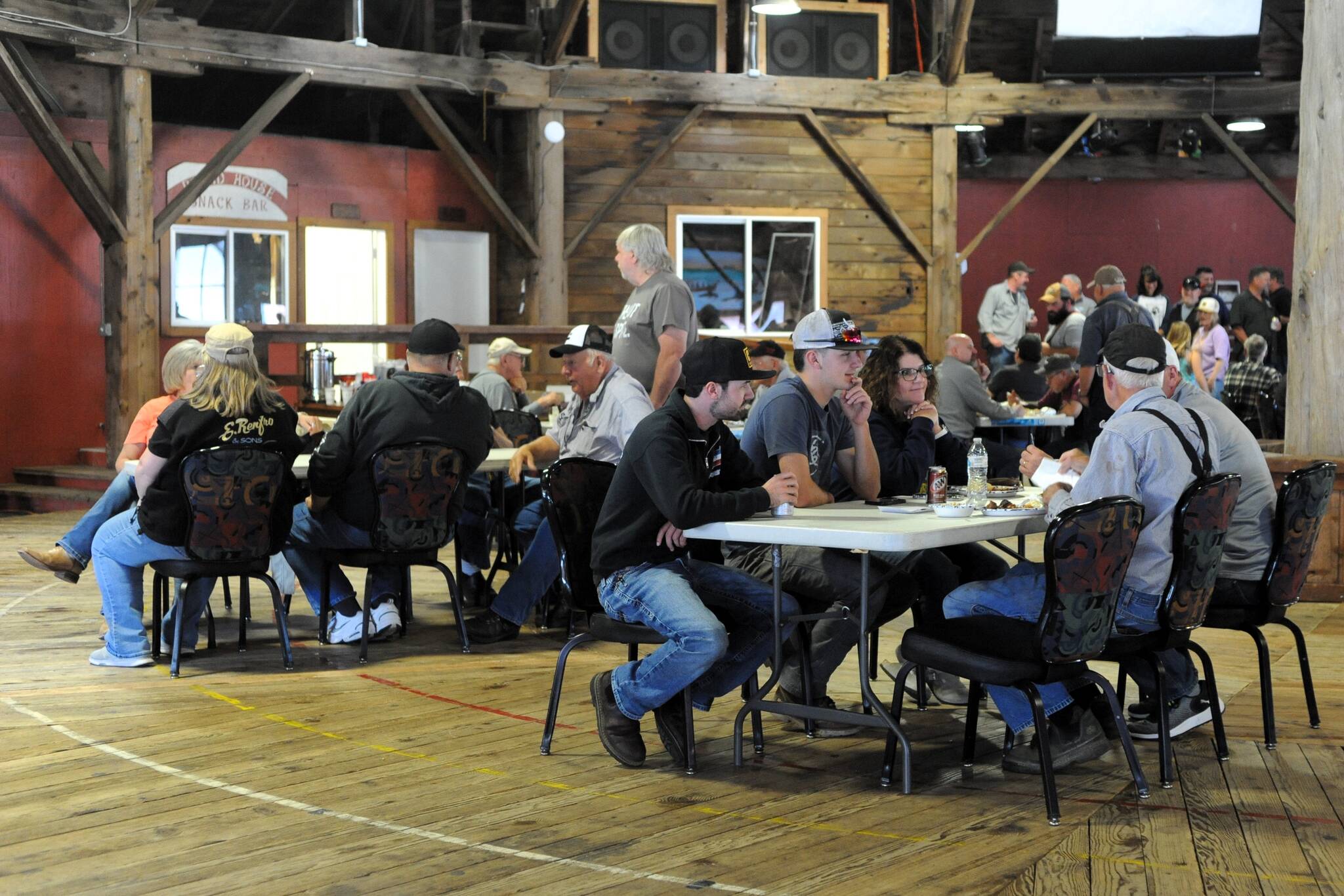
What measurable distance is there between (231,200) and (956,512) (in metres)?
9.92

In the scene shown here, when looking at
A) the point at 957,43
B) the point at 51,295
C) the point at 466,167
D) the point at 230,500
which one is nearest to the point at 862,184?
the point at 957,43

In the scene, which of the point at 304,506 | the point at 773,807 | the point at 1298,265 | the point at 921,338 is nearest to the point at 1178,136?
the point at 921,338

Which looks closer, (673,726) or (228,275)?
(673,726)

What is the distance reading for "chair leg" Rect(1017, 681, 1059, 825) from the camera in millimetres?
3725

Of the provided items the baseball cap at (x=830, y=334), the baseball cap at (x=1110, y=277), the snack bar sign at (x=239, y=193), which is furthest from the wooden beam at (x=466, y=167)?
the baseball cap at (x=830, y=334)

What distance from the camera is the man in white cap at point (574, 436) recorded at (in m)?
5.63

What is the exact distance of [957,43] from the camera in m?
13.6

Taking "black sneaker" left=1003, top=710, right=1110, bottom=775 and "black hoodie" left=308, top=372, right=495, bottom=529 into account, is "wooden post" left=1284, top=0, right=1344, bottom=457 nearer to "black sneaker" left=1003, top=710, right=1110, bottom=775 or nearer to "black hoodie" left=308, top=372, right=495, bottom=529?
"black sneaker" left=1003, top=710, right=1110, bottom=775

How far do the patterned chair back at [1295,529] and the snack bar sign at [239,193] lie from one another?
9864 mm

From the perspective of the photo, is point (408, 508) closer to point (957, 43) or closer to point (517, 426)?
point (517, 426)

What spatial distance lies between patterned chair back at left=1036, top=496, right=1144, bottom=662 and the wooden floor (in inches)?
18.0

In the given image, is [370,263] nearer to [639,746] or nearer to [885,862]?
[639,746]

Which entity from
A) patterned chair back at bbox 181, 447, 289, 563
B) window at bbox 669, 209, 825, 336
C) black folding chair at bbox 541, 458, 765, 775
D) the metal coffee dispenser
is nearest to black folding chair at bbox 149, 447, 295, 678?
patterned chair back at bbox 181, 447, 289, 563

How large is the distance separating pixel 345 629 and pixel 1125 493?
10.9 feet
